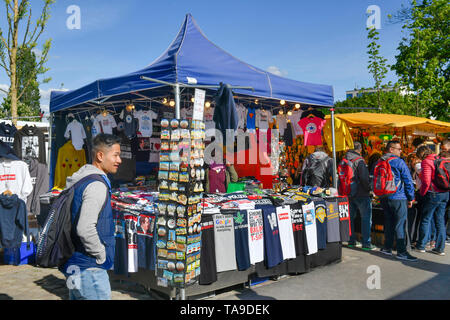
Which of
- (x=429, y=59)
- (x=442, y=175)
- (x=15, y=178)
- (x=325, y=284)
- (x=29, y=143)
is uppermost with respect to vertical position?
(x=429, y=59)

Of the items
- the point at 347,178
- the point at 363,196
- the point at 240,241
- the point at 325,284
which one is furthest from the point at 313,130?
the point at 240,241

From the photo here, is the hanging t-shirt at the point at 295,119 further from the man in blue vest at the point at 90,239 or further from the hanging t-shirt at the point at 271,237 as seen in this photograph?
the man in blue vest at the point at 90,239

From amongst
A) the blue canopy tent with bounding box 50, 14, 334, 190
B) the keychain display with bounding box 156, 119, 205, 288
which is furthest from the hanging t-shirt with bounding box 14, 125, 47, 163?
the keychain display with bounding box 156, 119, 205, 288

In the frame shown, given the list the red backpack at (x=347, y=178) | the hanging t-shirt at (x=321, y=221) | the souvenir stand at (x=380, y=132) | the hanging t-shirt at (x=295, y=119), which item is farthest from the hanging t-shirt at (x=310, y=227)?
the hanging t-shirt at (x=295, y=119)

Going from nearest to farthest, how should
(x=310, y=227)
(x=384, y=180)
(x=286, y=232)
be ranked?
1. (x=286, y=232)
2. (x=310, y=227)
3. (x=384, y=180)

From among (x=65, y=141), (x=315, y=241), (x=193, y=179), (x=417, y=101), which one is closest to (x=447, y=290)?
(x=315, y=241)

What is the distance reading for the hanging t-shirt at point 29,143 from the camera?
7.15 meters

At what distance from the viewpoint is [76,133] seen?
7.58m

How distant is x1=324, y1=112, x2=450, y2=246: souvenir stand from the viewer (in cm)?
686

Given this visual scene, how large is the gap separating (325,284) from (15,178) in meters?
5.24

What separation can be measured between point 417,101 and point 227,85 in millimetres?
10819

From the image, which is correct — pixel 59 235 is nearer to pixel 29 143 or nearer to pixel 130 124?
pixel 130 124
